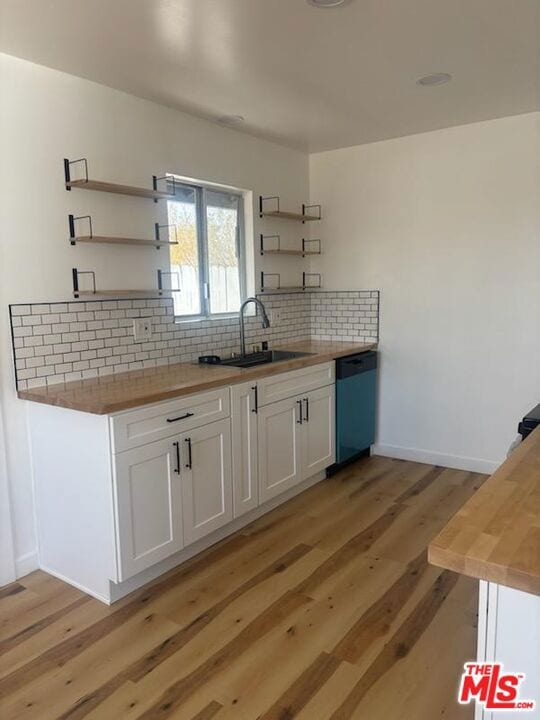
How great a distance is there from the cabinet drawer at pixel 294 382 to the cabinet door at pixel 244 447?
106 mm

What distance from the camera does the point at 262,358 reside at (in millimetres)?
3746

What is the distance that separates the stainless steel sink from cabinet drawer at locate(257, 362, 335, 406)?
16cm

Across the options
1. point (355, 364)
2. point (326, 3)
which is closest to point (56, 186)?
point (326, 3)

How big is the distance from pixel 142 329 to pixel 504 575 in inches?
96.0

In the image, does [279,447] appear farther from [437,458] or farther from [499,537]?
[499,537]

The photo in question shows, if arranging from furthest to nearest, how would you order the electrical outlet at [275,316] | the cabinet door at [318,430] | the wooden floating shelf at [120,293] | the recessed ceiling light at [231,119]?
the electrical outlet at [275,316]
the cabinet door at [318,430]
the recessed ceiling light at [231,119]
the wooden floating shelf at [120,293]

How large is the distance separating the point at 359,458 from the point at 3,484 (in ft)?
8.58

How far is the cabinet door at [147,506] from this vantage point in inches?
90.6

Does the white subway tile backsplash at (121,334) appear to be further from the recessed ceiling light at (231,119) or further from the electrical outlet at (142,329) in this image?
the recessed ceiling light at (231,119)

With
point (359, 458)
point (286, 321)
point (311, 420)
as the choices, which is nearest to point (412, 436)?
point (359, 458)

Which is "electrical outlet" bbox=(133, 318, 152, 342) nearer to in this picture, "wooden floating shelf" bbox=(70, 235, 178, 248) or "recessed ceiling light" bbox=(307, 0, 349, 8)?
Answer: "wooden floating shelf" bbox=(70, 235, 178, 248)

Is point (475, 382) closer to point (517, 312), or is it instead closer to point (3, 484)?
point (517, 312)

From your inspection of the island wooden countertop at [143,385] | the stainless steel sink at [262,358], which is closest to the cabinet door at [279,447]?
the island wooden countertop at [143,385]

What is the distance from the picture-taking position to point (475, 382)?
3775 mm
